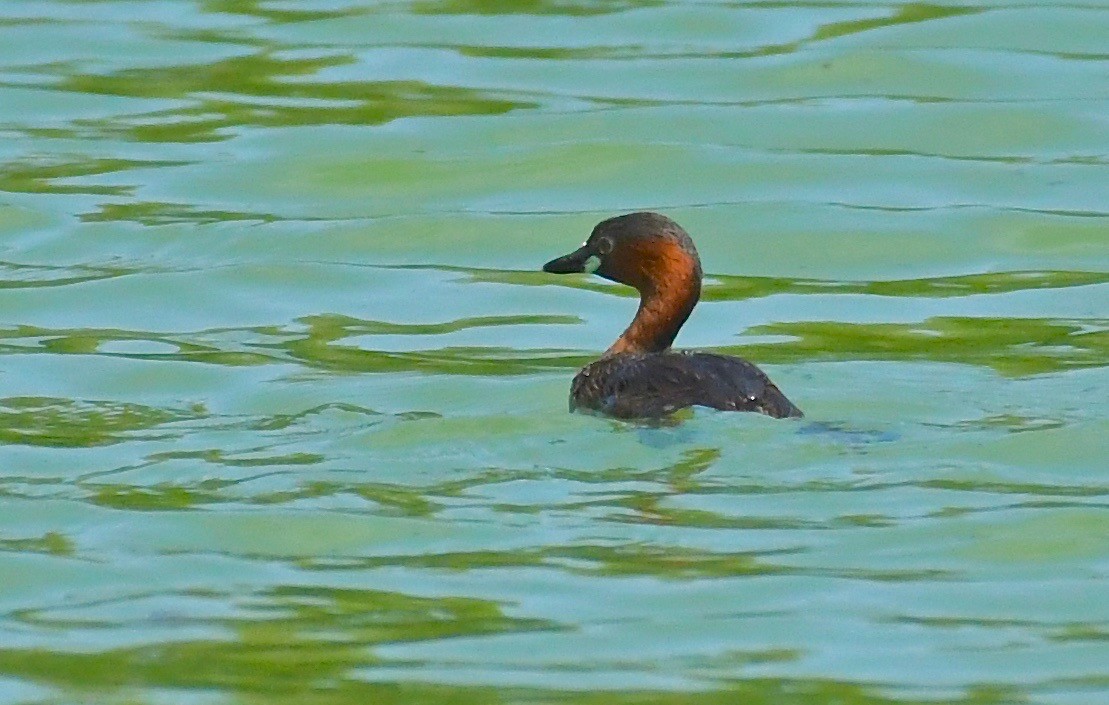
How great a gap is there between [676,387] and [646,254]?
3.51 ft

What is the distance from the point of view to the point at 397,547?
7031 mm

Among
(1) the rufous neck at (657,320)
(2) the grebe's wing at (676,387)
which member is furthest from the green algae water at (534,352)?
(1) the rufous neck at (657,320)

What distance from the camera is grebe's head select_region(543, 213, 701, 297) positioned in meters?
9.17

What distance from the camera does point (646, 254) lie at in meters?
9.27

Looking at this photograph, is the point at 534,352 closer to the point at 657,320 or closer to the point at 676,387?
the point at 657,320

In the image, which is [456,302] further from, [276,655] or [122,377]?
[276,655]

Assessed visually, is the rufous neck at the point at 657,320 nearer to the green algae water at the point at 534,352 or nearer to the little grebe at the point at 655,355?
the little grebe at the point at 655,355

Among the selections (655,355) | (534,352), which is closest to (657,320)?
(655,355)

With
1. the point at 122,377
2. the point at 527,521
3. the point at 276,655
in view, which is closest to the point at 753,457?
the point at 527,521

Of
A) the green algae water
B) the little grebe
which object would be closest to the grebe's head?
the little grebe

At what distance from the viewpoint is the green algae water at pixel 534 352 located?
624 cm

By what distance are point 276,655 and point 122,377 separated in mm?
3522

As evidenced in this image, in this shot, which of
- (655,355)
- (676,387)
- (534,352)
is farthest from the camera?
(534,352)

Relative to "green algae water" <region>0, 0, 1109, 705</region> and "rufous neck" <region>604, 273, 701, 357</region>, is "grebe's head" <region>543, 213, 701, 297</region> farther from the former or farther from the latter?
"green algae water" <region>0, 0, 1109, 705</region>
